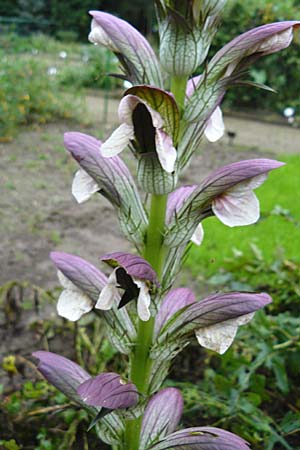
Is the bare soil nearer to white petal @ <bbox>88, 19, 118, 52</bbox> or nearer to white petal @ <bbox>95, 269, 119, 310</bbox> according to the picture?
white petal @ <bbox>95, 269, 119, 310</bbox>

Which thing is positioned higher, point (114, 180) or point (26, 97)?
point (114, 180)

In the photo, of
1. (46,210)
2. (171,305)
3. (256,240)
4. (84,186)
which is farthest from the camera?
(46,210)

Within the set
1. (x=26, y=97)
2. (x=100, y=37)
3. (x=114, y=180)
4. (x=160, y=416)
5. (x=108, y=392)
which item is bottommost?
(x=26, y=97)

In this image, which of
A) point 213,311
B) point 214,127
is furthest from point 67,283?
point 214,127

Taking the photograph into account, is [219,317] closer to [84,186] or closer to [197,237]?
[197,237]

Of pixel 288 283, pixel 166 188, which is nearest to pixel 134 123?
pixel 166 188

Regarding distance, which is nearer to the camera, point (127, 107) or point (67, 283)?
point (127, 107)

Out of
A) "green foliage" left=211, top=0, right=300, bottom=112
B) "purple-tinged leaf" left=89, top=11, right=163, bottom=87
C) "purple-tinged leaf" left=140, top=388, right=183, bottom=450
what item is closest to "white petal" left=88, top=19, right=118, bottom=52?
"purple-tinged leaf" left=89, top=11, right=163, bottom=87
